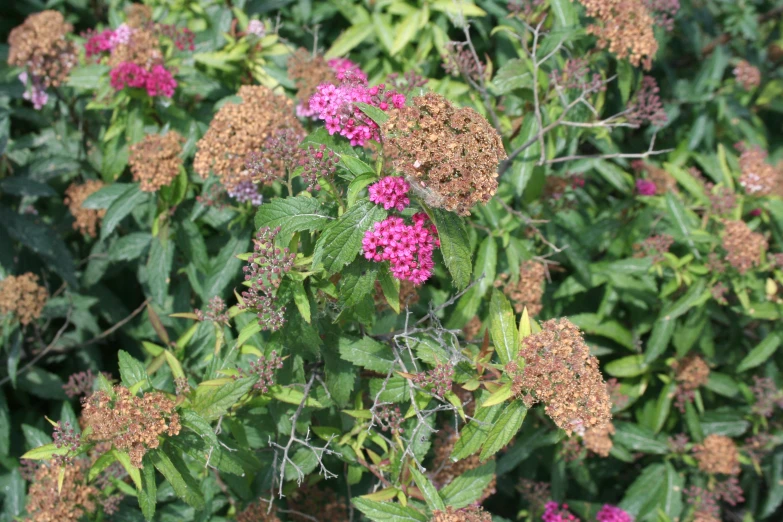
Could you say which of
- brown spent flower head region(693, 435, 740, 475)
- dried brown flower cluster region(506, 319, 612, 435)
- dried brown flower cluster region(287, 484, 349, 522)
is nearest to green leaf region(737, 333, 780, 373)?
brown spent flower head region(693, 435, 740, 475)

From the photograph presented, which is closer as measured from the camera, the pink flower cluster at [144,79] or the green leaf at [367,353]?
the green leaf at [367,353]

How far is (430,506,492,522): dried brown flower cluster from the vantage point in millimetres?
2648

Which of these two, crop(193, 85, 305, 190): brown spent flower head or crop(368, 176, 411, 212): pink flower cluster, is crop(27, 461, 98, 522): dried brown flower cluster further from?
crop(368, 176, 411, 212): pink flower cluster

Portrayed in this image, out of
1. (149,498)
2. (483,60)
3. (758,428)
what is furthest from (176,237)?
(758,428)

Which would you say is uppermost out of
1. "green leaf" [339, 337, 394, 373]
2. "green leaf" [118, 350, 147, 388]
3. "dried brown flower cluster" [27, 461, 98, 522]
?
"green leaf" [339, 337, 394, 373]

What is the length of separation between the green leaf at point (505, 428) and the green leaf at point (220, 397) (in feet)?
3.28

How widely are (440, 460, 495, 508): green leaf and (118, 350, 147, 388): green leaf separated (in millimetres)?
1414

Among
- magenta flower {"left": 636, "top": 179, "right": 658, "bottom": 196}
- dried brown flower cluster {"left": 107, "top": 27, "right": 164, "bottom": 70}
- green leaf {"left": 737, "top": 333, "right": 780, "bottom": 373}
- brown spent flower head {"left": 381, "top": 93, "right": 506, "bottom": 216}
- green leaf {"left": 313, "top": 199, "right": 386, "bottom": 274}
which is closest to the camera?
brown spent flower head {"left": 381, "top": 93, "right": 506, "bottom": 216}

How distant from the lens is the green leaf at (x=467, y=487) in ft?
9.72

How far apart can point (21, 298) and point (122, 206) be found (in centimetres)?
83

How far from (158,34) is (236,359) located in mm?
1986

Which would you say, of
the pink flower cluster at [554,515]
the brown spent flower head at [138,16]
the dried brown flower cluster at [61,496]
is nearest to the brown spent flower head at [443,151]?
the dried brown flower cluster at [61,496]

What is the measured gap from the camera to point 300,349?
2.87m

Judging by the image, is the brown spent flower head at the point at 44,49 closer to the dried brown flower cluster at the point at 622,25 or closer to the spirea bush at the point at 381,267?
the spirea bush at the point at 381,267
